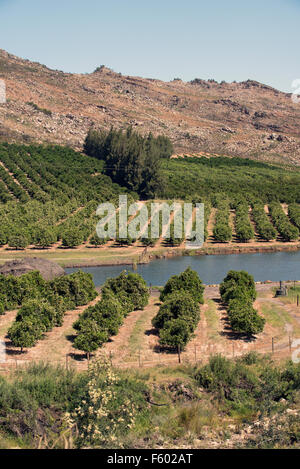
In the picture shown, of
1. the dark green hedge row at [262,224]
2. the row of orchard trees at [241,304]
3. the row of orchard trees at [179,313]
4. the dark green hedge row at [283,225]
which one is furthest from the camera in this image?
the dark green hedge row at [283,225]

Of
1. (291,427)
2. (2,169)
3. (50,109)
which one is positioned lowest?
(291,427)

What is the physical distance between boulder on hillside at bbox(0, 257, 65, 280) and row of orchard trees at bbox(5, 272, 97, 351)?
4.80 metres

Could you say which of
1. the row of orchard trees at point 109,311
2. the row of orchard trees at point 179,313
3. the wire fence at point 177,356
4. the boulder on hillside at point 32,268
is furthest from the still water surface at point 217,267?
the wire fence at point 177,356

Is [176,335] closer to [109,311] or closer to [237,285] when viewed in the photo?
[109,311]

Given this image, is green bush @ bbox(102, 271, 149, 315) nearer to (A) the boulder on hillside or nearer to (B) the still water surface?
(A) the boulder on hillside

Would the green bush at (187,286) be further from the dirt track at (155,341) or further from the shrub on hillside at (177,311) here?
the shrub on hillside at (177,311)

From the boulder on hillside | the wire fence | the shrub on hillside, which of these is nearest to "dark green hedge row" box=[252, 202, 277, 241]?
the boulder on hillside

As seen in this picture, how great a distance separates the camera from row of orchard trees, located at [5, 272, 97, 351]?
38.9 metres

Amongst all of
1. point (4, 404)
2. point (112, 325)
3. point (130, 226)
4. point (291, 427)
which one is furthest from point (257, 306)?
point (130, 226)

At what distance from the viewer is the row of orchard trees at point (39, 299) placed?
38.9 meters

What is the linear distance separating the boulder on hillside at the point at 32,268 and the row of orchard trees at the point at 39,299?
4802 mm
